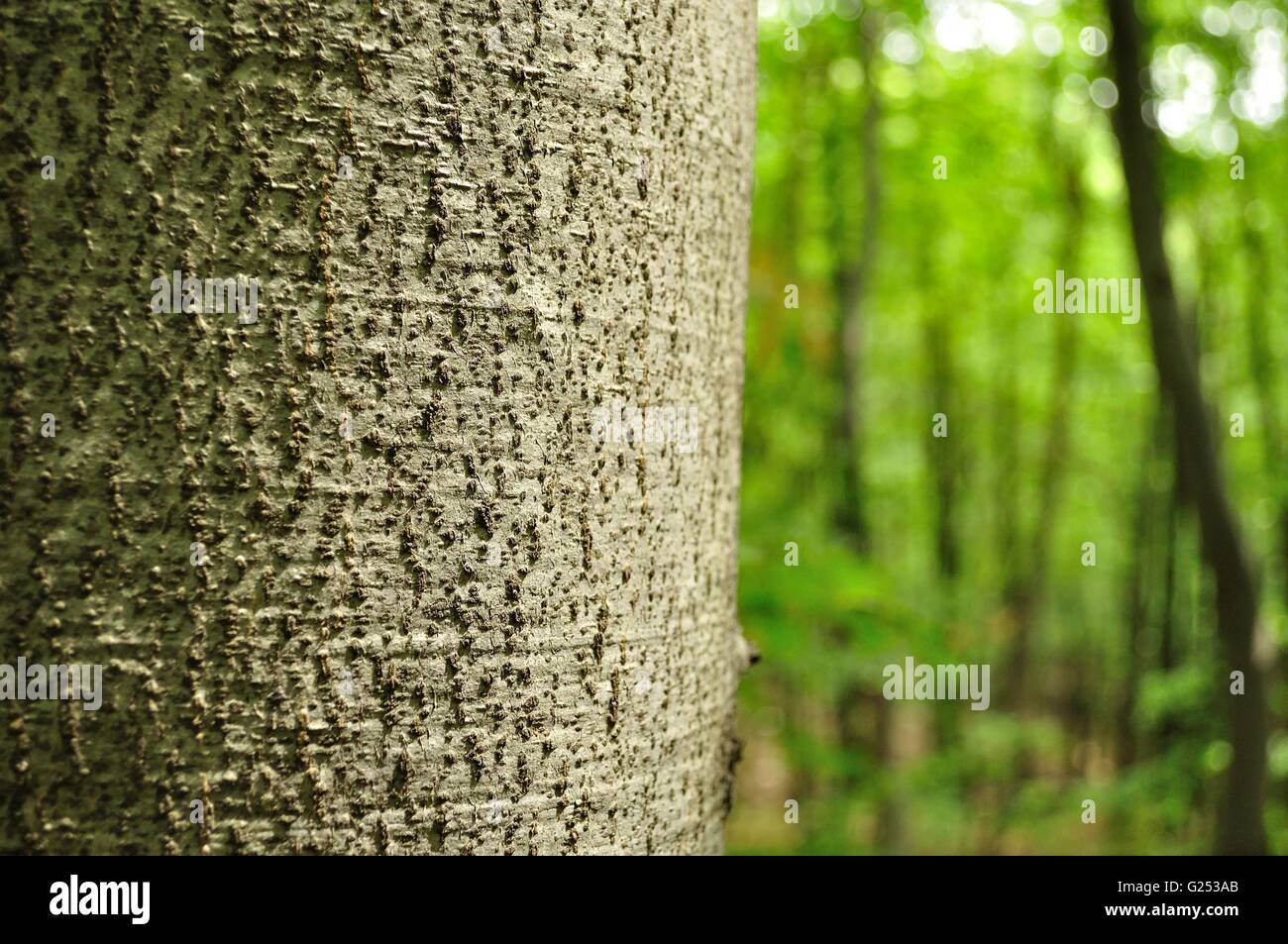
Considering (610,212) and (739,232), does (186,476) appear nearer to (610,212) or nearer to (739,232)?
(610,212)

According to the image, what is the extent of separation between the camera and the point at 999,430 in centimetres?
1855

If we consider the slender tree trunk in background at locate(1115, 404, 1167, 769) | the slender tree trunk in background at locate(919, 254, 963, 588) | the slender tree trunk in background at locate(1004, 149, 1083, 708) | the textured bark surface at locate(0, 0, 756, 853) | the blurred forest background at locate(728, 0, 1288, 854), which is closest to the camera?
the textured bark surface at locate(0, 0, 756, 853)

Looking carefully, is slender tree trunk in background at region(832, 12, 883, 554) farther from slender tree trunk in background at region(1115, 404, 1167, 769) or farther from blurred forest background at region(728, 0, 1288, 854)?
slender tree trunk in background at region(1115, 404, 1167, 769)

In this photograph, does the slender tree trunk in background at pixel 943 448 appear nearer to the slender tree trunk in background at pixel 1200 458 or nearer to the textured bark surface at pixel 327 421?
the slender tree trunk in background at pixel 1200 458

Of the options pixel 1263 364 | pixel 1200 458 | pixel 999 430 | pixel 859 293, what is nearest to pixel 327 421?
pixel 1200 458

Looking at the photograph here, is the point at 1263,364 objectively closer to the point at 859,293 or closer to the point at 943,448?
the point at 943,448

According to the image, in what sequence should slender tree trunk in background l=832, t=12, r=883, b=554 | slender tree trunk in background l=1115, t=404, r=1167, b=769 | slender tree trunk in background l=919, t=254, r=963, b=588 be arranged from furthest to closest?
1. slender tree trunk in background l=919, t=254, r=963, b=588
2. slender tree trunk in background l=1115, t=404, r=1167, b=769
3. slender tree trunk in background l=832, t=12, r=883, b=554

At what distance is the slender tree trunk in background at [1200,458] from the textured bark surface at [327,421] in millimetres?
4986

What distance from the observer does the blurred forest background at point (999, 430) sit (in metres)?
6.82

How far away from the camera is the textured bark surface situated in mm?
714

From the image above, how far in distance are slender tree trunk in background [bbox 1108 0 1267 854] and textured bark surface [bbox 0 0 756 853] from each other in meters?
4.99

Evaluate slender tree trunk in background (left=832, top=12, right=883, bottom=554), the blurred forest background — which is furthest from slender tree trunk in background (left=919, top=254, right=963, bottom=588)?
slender tree trunk in background (left=832, top=12, right=883, bottom=554)

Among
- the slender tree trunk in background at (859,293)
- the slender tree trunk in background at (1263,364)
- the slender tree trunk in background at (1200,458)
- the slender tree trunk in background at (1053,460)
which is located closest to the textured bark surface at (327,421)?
the slender tree trunk in background at (1200,458)

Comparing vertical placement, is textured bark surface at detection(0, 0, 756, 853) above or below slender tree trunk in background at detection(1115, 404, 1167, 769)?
above
